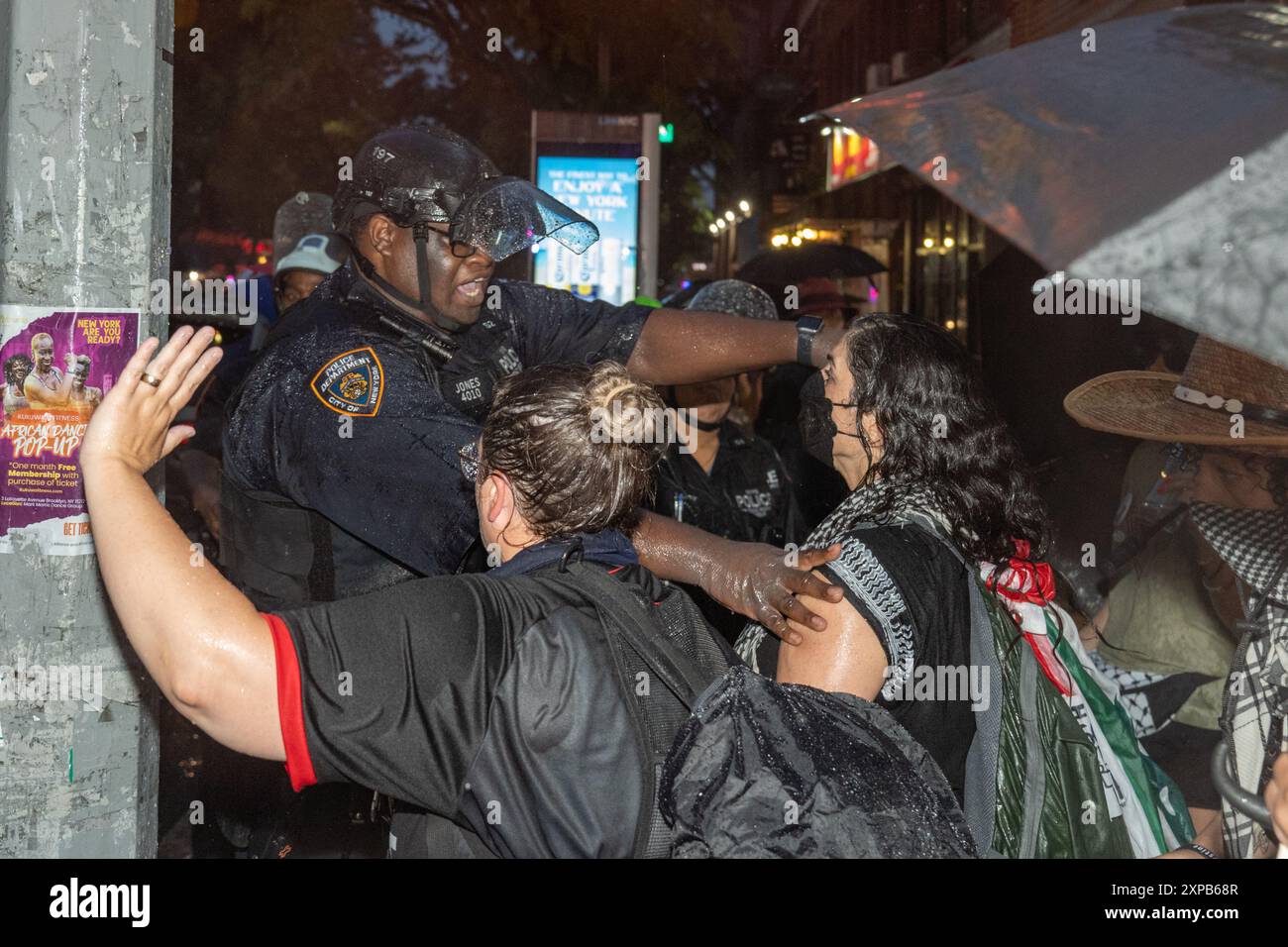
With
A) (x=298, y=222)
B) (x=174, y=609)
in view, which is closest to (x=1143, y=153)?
(x=174, y=609)

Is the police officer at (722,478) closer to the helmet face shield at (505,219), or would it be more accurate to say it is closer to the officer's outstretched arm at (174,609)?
the helmet face shield at (505,219)

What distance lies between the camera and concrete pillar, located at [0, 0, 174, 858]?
2.42 meters

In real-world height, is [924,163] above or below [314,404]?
above

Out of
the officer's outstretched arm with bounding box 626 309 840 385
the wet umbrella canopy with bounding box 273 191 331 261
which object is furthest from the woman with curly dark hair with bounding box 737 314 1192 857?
the wet umbrella canopy with bounding box 273 191 331 261

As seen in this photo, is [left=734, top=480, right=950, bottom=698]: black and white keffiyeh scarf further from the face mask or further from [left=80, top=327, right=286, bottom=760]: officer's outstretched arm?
[left=80, top=327, right=286, bottom=760]: officer's outstretched arm

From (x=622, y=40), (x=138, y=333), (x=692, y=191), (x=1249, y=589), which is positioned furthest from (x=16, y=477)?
(x=692, y=191)

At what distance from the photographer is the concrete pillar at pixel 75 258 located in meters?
2.42

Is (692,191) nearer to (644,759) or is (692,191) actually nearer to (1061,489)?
(1061,489)

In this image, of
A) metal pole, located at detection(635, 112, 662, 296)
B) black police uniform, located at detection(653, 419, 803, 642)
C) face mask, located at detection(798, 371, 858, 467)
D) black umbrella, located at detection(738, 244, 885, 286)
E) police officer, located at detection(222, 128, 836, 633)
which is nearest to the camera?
police officer, located at detection(222, 128, 836, 633)

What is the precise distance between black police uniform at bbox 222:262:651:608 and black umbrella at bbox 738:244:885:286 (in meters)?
4.84

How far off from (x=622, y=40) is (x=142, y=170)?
31.6ft

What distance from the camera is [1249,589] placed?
373cm

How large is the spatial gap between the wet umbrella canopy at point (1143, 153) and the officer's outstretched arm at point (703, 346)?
168cm

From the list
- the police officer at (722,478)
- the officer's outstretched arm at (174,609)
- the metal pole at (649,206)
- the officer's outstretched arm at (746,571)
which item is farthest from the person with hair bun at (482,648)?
the metal pole at (649,206)
